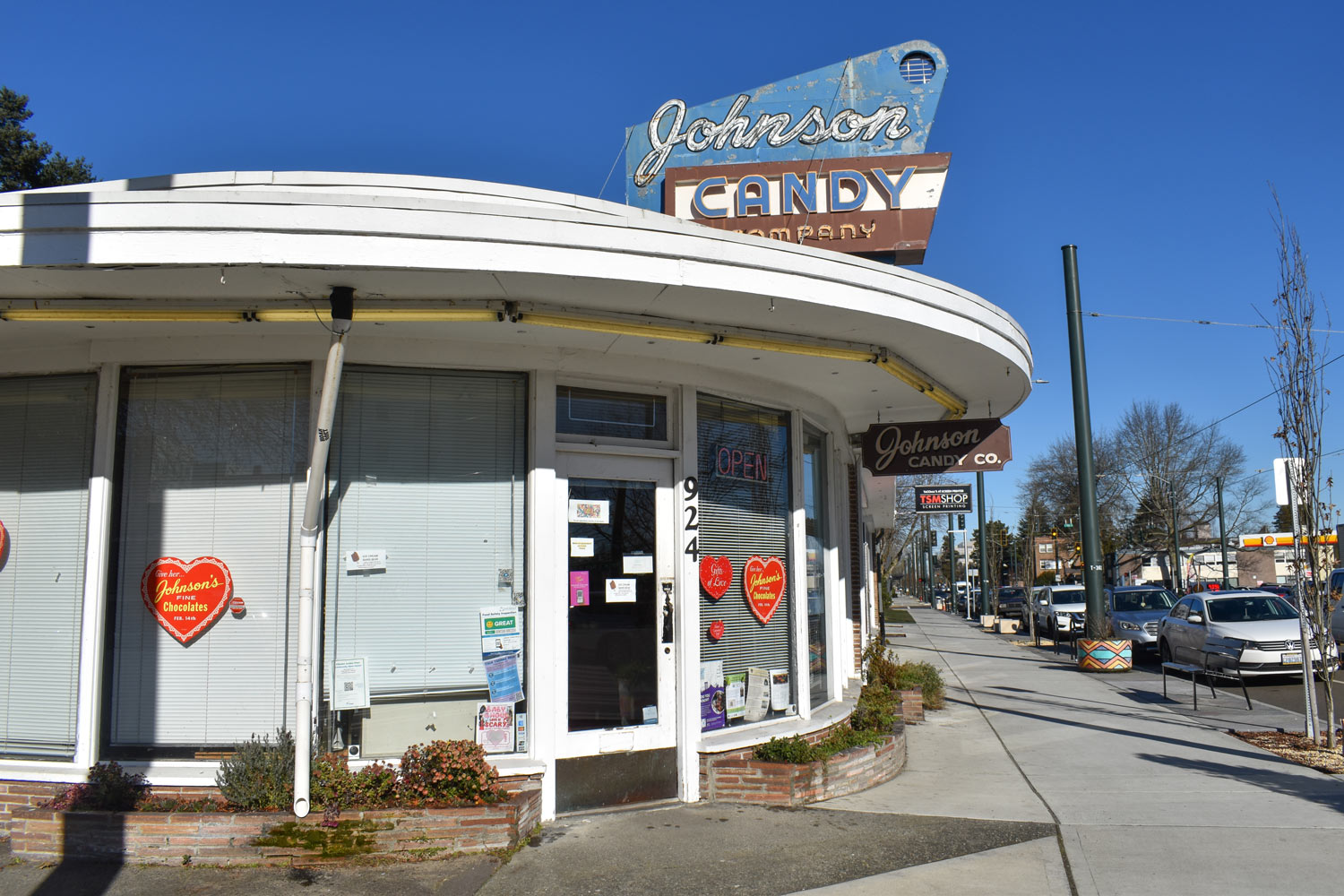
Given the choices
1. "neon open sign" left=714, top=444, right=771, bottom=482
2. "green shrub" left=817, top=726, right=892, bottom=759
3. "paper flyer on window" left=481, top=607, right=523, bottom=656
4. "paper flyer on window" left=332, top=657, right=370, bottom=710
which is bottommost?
"green shrub" left=817, top=726, right=892, bottom=759

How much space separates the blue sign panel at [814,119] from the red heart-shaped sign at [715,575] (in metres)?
4.26

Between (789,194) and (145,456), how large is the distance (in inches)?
242

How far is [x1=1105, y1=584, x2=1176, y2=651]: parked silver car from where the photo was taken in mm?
19688

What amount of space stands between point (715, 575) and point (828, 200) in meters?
4.22

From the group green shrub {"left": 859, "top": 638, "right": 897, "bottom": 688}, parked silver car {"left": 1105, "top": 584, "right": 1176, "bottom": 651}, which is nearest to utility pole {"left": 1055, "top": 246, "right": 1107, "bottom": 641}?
parked silver car {"left": 1105, "top": 584, "right": 1176, "bottom": 651}

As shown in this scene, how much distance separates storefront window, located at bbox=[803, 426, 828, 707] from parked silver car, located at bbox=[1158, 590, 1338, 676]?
8173 mm

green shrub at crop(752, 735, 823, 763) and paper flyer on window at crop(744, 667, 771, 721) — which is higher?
paper flyer on window at crop(744, 667, 771, 721)

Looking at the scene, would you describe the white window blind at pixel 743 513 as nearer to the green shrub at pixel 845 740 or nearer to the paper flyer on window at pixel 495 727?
the green shrub at pixel 845 740

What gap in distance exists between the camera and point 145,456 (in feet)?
20.8

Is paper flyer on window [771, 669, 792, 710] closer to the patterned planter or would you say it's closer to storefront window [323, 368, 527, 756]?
storefront window [323, 368, 527, 756]

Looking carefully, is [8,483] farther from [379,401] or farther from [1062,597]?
[1062,597]

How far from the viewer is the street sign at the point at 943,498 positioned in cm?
2183

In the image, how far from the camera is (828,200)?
9.57 metres

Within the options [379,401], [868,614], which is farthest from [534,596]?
[868,614]
